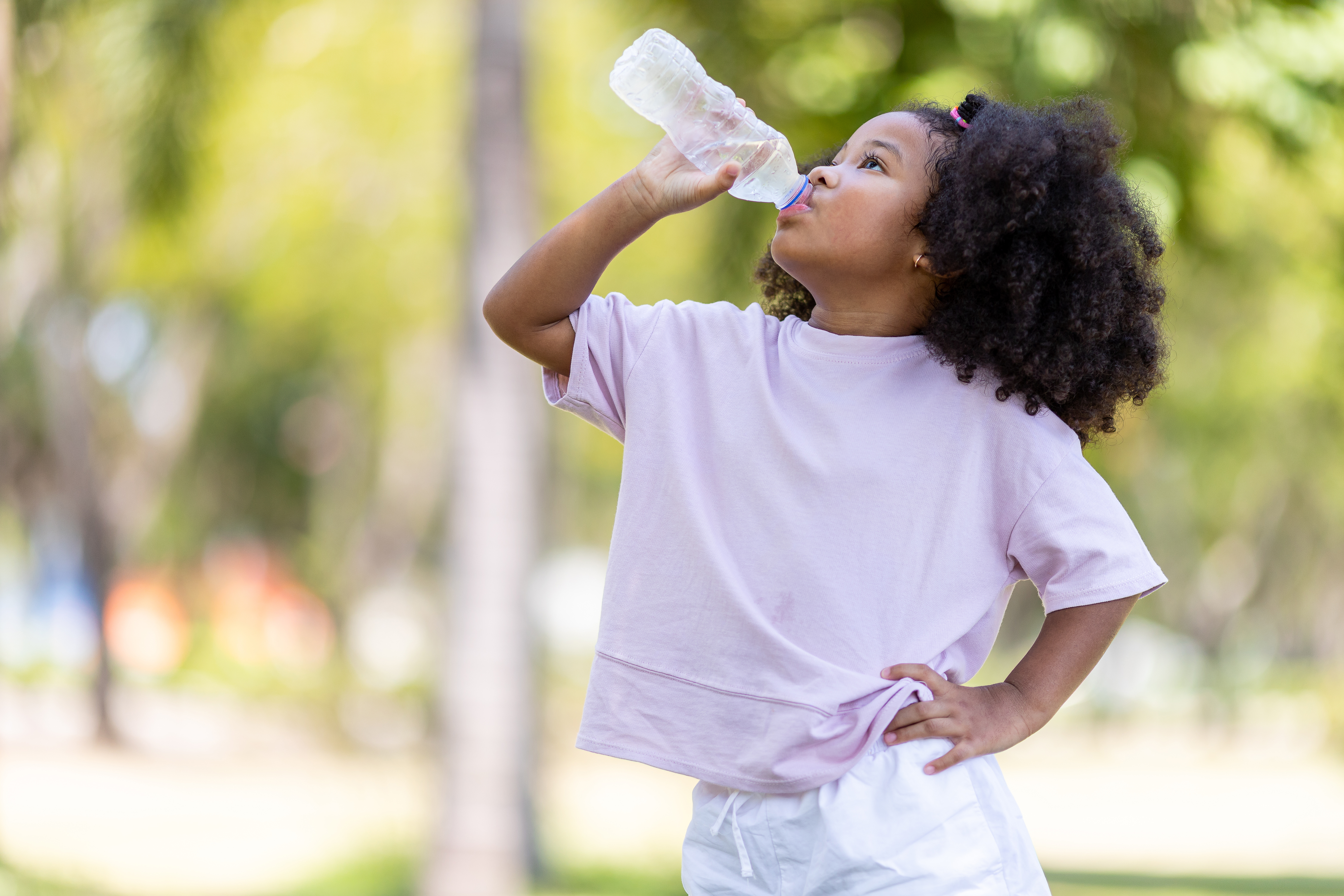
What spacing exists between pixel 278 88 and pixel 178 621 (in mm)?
13783

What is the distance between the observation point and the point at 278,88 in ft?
36.5

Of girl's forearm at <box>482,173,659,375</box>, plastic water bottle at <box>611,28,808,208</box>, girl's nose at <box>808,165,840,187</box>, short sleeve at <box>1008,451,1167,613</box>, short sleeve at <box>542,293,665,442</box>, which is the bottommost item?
short sleeve at <box>1008,451,1167,613</box>

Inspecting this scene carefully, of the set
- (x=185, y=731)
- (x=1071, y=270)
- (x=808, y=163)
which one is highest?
(x=808, y=163)

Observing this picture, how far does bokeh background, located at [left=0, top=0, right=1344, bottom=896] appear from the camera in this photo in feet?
20.1

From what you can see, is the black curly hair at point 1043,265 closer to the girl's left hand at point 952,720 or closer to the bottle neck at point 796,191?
the bottle neck at point 796,191

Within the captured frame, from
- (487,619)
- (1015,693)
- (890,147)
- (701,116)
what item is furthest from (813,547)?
(487,619)

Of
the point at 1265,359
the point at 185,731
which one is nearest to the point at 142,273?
the point at 185,731

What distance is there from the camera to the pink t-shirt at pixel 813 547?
5.72 ft

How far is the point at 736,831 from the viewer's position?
5.76 ft

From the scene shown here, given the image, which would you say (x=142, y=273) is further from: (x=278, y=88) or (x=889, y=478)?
(x=889, y=478)

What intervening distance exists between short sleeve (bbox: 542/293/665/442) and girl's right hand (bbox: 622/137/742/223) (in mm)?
150

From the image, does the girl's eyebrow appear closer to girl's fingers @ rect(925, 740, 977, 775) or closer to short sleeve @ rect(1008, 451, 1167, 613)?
short sleeve @ rect(1008, 451, 1167, 613)

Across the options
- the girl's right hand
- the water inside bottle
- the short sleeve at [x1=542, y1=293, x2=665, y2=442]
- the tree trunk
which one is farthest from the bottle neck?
the tree trunk

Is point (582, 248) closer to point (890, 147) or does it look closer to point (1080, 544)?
point (890, 147)
